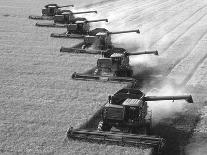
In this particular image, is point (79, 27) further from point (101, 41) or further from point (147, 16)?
point (147, 16)

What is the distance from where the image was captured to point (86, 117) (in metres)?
21.7

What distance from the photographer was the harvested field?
18.8 m

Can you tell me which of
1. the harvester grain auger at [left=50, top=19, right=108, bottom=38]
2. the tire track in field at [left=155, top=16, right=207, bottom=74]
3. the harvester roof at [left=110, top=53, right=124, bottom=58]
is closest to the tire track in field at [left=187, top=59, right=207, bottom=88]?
the tire track in field at [left=155, top=16, right=207, bottom=74]

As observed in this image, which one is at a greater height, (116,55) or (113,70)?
(116,55)

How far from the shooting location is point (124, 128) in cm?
1952

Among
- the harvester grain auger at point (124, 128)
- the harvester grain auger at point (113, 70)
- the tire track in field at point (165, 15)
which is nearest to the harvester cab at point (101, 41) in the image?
the harvester grain auger at point (113, 70)

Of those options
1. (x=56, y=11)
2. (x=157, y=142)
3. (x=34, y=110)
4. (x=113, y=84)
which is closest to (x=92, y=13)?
(x=56, y=11)

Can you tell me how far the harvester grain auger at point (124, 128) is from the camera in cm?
1833

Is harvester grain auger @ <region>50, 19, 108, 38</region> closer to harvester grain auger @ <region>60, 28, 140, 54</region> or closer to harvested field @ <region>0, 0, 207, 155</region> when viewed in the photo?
harvested field @ <region>0, 0, 207, 155</region>

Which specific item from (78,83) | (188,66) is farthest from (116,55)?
(188,66)

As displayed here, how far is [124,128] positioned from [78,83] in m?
9.23

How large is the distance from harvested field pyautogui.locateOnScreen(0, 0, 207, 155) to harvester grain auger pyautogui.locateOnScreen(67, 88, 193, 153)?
0.45 meters

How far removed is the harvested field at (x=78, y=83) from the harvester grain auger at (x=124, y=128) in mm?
446

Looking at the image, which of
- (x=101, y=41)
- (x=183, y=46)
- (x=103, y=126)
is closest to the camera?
(x=103, y=126)
